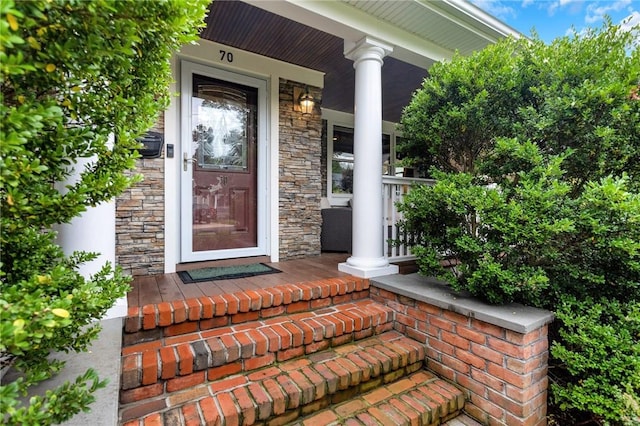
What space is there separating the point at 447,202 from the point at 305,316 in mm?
1235

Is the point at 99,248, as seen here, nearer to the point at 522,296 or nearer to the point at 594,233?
the point at 522,296

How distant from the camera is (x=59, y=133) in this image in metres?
0.83

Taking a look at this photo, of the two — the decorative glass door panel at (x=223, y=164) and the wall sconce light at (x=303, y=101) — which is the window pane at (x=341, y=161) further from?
the decorative glass door panel at (x=223, y=164)

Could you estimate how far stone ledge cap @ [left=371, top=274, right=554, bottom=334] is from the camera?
65.8 inches

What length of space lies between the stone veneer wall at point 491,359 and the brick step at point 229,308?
704 mm

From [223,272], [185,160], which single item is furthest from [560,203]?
[185,160]

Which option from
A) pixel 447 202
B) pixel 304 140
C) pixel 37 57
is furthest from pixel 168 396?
pixel 304 140

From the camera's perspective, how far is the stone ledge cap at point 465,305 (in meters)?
1.67

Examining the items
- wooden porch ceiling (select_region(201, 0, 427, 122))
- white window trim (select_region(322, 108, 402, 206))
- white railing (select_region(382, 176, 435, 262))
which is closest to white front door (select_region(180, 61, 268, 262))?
wooden porch ceiling (select_region(201, 0, 427, 122))

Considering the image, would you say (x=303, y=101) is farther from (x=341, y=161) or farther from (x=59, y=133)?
(x=59, y=133)

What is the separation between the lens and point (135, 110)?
1.05 metres

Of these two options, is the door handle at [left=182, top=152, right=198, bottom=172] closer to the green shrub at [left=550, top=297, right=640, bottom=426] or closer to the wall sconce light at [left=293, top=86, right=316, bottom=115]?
the wall sconce light at [left=293, top=86, right=316, bottom=115]

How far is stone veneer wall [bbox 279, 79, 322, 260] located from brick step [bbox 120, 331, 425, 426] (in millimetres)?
1748

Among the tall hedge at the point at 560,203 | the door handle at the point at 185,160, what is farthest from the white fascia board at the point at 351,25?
the door handle at the point at 185,160
